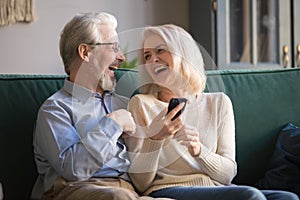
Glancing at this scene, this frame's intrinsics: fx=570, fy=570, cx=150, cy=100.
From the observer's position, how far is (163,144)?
1.83 m

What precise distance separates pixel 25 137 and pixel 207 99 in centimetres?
65

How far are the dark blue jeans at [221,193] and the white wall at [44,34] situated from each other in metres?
2.18

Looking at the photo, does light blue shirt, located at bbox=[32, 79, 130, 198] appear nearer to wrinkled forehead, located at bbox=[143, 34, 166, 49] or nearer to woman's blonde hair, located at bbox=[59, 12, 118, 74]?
woman's blonde hair, located at bbox=[59, 12, 118, 74]

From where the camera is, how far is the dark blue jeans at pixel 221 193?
5.18 ft

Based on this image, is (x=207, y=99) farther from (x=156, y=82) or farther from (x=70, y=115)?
(x=70, y=115)

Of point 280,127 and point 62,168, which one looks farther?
point 280,127

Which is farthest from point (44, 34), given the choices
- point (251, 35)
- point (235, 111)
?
point (235, 111)

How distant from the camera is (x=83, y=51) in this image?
1859 millimetres

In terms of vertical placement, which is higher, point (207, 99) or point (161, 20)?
point (161, 20)

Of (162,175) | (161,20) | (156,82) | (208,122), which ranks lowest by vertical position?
(162,175)

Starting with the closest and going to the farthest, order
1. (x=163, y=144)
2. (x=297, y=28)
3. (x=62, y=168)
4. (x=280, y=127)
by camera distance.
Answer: (x=62, y=168) → (x=163, y=144) → (x=280, y=127) → (x=297, y=28)

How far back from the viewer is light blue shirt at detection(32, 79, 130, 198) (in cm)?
167

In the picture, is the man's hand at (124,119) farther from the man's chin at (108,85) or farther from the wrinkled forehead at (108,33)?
the wrinkled forehead at (108,33)

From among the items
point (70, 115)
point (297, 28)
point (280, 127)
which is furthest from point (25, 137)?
point (297, 28)
